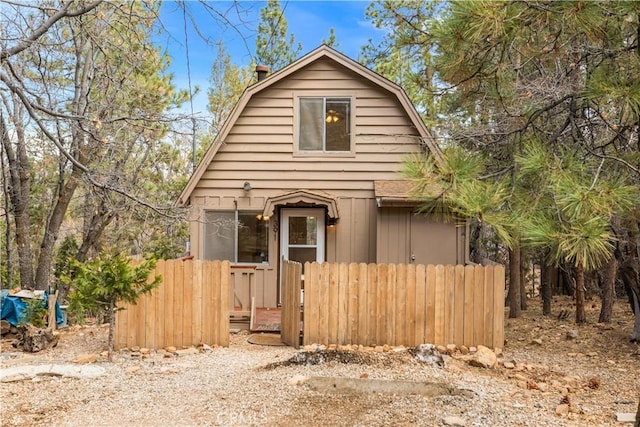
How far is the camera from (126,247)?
17.0m

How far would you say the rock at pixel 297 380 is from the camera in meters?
5.28

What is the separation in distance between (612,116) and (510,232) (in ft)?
5.84

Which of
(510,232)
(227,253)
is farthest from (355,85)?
(510,232)

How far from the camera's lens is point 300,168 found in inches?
404

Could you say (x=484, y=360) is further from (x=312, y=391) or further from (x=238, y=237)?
(x=238, y=237)

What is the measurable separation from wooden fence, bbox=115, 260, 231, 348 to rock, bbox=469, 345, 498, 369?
3676 millimetres

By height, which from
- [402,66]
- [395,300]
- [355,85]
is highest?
[402,66]

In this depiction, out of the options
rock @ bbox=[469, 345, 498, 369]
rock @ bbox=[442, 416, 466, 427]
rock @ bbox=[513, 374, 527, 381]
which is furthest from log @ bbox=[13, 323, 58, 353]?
rock @ bbox=[513, 374, 527, 381]

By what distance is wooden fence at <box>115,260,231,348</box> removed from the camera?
7.35 metres

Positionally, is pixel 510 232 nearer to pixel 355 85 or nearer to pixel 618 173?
pixel 618 173

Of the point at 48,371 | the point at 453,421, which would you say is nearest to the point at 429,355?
the point at 453,421

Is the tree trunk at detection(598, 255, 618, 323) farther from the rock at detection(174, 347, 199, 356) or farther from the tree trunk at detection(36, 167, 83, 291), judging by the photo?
the tree trunk at detection(36, 167, 83, 291)

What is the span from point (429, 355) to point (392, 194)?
3.68m

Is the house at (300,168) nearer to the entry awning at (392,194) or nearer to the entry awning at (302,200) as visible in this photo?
the entry awning at (392,194)
